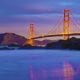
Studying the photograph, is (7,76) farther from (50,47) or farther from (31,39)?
(50,47)

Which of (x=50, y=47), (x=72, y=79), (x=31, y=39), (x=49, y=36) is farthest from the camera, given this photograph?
(x=50, y=47)

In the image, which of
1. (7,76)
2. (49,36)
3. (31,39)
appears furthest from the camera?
(31,39)

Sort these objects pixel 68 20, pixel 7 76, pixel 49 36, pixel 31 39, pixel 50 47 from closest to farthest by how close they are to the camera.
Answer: pixel 7 76, pixel 49 36, pixel 31 39, pixel 68 20, pixel 50 47

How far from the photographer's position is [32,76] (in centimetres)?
1185

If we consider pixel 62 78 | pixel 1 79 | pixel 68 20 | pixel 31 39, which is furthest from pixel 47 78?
pixel 68 20

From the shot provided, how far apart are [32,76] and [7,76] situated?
70cm

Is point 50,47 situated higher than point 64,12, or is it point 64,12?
point 64,12

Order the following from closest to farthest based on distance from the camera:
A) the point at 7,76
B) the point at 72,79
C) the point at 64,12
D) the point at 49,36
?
the point at 72,79
the point at 7,76
the point at 49,36
the point at 64,12

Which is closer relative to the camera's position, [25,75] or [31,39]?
[25,75]

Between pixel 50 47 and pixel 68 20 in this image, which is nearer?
pixel 68 20

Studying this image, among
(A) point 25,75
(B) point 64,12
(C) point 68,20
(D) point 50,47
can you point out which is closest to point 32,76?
(A) point 25,75

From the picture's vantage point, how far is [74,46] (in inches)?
1428

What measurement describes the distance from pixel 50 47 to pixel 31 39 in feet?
32.1

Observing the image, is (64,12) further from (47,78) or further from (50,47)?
(47,78)
